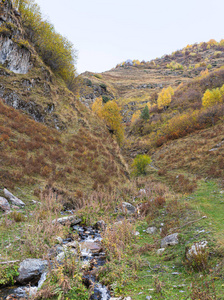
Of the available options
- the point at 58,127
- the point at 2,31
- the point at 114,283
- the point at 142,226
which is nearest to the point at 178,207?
the point at 142,226

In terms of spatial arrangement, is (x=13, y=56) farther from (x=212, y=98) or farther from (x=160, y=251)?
(x=212, y=98)

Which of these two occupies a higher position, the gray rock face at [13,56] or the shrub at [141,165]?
the gray rock face at [13,56]

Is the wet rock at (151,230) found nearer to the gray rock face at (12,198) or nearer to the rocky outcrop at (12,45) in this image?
the gray rock face at (12,198)

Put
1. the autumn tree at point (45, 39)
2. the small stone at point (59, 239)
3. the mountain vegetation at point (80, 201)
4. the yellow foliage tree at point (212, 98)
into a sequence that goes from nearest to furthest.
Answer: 1. the mountain vegetation at point (80, 201)
2. the small stone at point (59, 239)
3. the autumn tree at point (45, 39)
4. the yellow foliage tree at point (212, 98)

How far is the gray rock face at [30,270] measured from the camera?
4.82m

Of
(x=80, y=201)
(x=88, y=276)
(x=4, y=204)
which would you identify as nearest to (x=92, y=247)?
(x=88, y=276)

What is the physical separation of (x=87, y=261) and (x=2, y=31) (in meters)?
23.6

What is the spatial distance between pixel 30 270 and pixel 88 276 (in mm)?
1732

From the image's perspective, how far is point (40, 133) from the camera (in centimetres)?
1672

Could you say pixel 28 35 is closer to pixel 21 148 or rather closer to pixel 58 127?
pixel 58 127

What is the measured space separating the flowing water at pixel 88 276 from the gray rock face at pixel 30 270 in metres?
0.15

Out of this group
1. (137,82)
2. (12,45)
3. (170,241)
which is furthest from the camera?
(137,82)

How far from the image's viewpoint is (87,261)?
602cm

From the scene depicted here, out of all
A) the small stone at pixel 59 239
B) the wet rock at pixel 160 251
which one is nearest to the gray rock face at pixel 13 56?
the small stone at pixel 59 239
